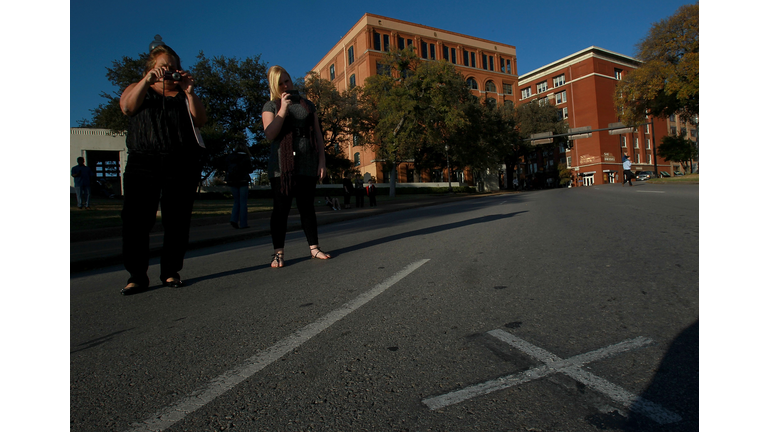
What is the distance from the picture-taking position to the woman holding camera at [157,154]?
3482 mm

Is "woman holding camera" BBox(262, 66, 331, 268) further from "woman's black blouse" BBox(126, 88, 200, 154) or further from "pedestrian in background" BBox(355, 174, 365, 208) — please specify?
"pedestrian in background" BBox(355, 174, 365, 208)

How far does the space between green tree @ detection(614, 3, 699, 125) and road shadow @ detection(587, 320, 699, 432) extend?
25915mm

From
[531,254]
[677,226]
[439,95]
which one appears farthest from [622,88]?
[531,254]

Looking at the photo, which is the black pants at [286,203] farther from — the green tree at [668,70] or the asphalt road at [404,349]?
the green tree at [668,70]

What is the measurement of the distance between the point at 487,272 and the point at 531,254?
978 millimetres

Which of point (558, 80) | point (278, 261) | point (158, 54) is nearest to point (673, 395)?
point (278, 261)

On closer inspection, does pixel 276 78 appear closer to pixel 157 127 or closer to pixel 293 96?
pixel 293 96

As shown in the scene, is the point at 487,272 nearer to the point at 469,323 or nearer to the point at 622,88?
the point at 469,323

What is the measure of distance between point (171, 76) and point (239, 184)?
256 inches

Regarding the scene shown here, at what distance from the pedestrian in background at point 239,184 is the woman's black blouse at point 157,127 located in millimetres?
5849

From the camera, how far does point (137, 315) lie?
286 centimetres

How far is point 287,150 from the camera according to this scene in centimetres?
453

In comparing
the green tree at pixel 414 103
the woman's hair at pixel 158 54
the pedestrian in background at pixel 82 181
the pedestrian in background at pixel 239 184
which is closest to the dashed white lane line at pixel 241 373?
the woman's hair at pixel 158 54

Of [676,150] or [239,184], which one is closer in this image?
[239,184]
